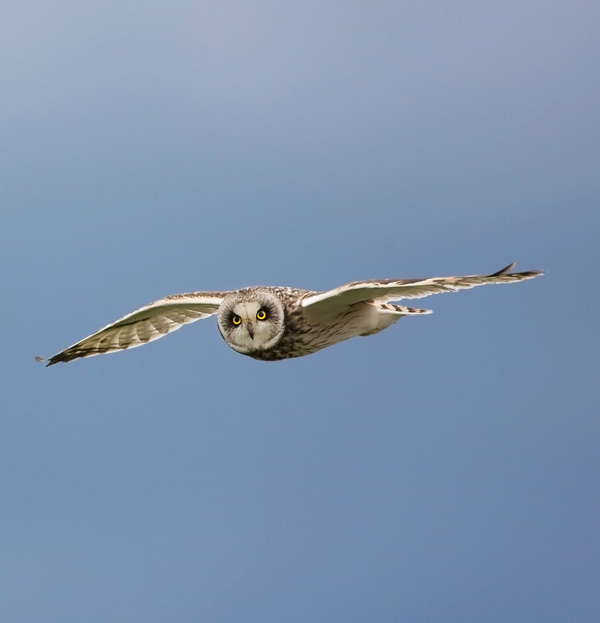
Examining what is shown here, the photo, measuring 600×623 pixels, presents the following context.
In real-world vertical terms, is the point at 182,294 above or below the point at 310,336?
above

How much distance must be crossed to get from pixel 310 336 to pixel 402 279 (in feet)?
5.39

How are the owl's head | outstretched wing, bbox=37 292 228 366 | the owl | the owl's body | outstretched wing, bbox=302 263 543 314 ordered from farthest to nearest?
outstretched wing, bbox=37 292 228 366
the owl's body
the owl's head
the owl
outstretched wing, bbox=302 263 543 314

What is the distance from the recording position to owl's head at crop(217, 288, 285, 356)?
524 inches

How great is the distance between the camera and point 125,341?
53.3 feet

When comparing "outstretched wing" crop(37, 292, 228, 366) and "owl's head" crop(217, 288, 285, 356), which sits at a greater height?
"outstretched wing" crop(37, 292, 228, 366)

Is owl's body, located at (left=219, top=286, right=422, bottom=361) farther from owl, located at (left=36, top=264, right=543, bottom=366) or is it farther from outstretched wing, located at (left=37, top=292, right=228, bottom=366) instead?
outstretched wing, located at (left=37, top=292, right=228, bottom=366)

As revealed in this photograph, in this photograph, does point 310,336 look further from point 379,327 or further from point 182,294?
point 182,294

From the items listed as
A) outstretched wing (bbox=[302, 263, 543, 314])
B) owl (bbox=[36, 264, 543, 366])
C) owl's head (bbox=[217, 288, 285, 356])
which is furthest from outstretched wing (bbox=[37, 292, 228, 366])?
outstretched wing (bbox=[302, 263, 543, 314])

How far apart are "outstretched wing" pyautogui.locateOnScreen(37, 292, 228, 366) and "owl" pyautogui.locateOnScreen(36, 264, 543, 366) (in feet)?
2.14

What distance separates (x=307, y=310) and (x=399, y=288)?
131 centimetres

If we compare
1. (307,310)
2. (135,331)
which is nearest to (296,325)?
(307,310)

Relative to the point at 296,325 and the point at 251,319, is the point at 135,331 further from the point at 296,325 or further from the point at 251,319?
the point at 296,325

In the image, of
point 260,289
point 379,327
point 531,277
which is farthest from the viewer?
point 379,327

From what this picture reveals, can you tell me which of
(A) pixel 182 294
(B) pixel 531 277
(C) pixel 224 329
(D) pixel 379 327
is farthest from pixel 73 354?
(B) pixel 531 277
